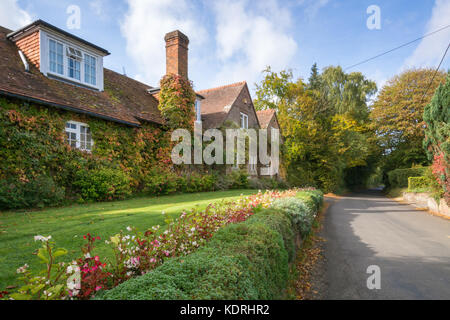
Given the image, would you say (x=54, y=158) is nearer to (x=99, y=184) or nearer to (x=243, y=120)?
(x=99, y=184)

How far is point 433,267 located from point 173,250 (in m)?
5.55

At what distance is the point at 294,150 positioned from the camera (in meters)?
26.1

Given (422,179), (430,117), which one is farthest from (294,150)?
(430,117)

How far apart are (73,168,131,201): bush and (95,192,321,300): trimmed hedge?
8409 mm

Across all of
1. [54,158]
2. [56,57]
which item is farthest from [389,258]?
[56,57]

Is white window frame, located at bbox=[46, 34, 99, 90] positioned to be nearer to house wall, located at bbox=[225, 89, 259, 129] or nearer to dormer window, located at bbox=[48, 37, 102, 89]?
dormer window, located at bbox=[48, 37, 102, 89]

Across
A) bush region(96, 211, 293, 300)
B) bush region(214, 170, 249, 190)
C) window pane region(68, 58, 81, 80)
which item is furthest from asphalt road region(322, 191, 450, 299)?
window pane region(68, 58, 81, 80)

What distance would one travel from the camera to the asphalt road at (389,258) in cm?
412

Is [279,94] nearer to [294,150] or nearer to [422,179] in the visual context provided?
[294,150]

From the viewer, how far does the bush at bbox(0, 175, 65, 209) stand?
7766 mm

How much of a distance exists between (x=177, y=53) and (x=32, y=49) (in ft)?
26.6

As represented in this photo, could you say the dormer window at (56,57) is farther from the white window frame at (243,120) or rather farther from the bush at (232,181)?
the white window frame at (243,120)

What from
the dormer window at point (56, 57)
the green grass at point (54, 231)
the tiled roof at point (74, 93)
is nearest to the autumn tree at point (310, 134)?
the tiled roof at point (74, 93)

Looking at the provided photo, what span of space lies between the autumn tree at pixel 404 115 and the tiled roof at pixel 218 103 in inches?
721
